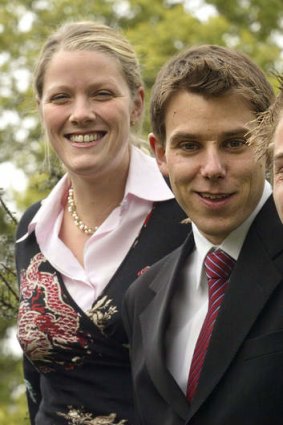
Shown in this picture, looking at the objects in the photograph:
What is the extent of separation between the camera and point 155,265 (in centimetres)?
410

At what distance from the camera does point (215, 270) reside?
11.9 feet

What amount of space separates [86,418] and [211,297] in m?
1.10

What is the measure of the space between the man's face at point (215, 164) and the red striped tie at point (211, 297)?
82 millimetres

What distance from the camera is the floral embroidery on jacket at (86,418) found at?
4.35 metres

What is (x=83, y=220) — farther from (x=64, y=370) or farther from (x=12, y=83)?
(x=12, y=83)

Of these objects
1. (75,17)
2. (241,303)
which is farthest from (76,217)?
(75,17)

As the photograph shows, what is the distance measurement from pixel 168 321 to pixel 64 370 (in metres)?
0.92

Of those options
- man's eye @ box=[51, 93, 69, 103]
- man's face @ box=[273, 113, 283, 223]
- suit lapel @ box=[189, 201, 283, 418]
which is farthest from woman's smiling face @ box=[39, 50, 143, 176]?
man's face @ box=[273, 113, 283, 223]

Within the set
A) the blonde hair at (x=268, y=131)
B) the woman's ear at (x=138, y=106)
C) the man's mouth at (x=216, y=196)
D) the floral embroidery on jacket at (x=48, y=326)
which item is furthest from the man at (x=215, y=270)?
the woman's ear at (x=138, y=106)

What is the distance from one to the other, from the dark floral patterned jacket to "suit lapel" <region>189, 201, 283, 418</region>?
3.01 feet

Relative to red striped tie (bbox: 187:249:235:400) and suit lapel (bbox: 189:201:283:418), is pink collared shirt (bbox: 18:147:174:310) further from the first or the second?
suit lapel (bbox: 189:201:283:418)

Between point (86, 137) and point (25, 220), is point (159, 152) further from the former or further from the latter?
point (25, 220)

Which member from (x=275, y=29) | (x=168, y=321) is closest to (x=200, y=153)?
(x=168, y=321)

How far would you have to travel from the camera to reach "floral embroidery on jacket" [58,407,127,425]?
14.3ft
